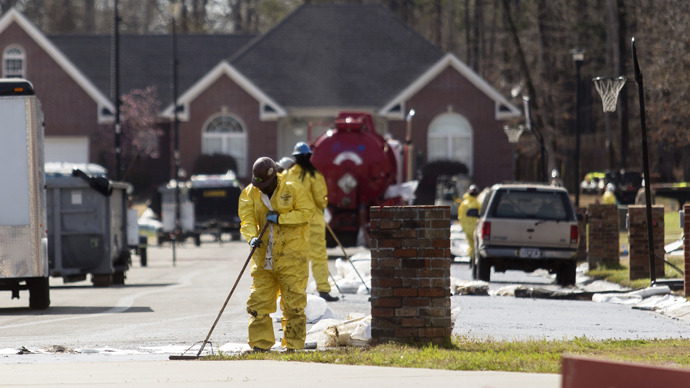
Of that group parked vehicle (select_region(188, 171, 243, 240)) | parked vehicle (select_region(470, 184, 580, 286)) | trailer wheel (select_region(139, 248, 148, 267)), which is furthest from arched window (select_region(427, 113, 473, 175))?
parked vehicle (select_region(470, 184, 580, 286))

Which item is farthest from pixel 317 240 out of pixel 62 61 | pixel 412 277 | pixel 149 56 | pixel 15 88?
pixel 149 56

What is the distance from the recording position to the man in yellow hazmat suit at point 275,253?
37.6 ft

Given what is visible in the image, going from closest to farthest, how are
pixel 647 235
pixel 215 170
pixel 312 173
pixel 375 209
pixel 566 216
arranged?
pixel 375 209 < pixel 312 173 < pixel 647 235 < pixel 566 216 < pixel 215 170

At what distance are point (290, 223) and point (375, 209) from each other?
2.49ft

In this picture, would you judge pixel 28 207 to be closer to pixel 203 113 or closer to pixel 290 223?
pixel 290 223

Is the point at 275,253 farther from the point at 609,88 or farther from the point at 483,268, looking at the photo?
the point at 483,268

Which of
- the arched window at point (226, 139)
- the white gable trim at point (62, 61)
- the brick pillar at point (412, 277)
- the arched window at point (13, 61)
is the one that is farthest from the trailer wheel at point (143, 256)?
the arched window at point (13, 61)

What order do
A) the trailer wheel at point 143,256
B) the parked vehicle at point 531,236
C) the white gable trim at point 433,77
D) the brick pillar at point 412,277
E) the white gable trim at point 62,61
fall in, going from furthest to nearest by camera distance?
1. the white gable trim at point 62,61
2. the white gable trim at point 433,77
3. the trailer wheel at point 143,256
4. the parked vehicle at point 531,236
5. the brick pillar at point 412,277

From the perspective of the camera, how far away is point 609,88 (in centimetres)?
2055

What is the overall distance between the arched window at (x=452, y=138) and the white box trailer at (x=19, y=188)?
3967 centimetres

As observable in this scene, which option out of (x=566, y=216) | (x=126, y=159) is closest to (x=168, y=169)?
(x=126, y=159)

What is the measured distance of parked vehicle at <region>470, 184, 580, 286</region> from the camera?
21828 millimetres

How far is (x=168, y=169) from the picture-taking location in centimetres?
5931

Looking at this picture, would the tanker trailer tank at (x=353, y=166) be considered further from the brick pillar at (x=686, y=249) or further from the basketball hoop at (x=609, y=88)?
the brick pillar at (x=686, y=249)
